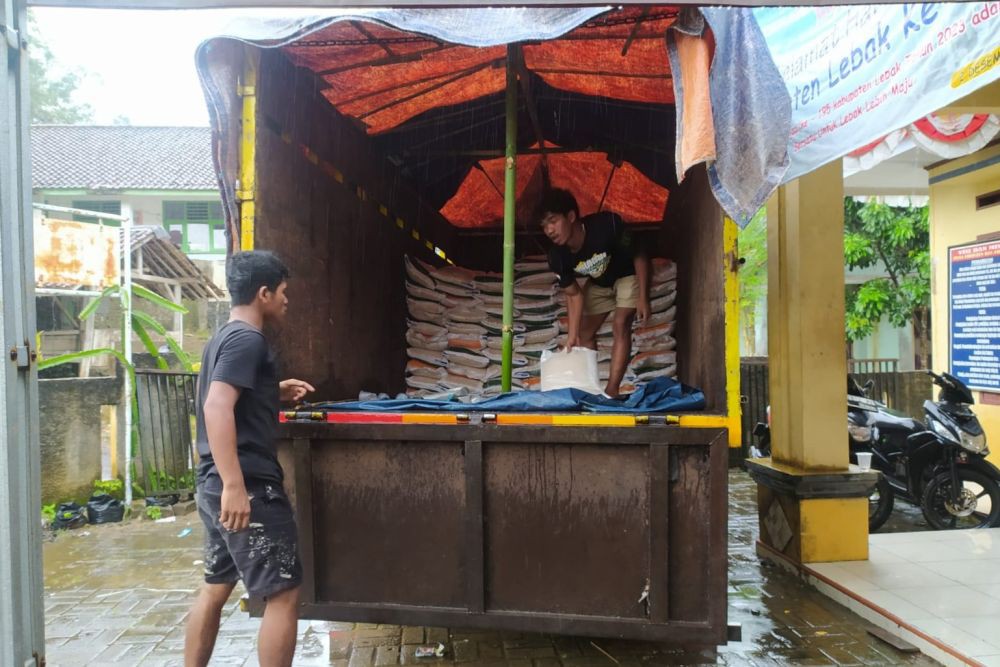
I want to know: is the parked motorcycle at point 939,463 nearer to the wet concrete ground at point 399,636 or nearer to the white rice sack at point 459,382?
the wet concrete ground at point 399,636

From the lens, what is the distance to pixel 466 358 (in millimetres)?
4973

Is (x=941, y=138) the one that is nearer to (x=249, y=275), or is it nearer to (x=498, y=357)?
(x=498, y=357)

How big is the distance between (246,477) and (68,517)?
444cm

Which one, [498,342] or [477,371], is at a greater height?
[498,342]

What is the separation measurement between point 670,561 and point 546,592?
0.52 meters

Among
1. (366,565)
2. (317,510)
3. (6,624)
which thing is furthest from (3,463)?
(366,565)

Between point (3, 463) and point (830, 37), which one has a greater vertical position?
point (830, 37)

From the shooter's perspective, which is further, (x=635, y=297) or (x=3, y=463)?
(x=635, y=297)

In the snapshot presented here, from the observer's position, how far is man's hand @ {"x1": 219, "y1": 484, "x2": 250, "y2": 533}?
228cm

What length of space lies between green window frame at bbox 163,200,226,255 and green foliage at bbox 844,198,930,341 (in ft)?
50.4

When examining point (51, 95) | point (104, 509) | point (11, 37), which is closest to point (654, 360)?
point (11, 37)

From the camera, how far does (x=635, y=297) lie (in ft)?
14.2

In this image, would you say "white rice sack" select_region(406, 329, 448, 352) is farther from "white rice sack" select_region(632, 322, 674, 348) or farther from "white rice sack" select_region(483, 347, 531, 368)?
"white rice sack" select_region(632, 322, 674, 348)

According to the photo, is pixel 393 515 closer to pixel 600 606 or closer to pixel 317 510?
pixel 317 510
